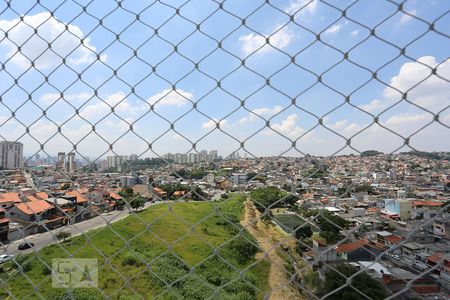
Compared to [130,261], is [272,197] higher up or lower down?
higher up

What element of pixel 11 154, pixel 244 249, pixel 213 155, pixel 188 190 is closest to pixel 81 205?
pixel 11 154

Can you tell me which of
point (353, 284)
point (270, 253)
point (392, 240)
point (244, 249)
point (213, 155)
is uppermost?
point (213, 155)

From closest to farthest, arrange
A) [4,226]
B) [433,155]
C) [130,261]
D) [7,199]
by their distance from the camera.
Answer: [433,155], [7,199], [4,226], [130,261]

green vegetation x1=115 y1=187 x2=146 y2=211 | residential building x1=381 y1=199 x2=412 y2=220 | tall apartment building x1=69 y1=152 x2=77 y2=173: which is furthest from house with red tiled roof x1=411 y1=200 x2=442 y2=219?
tall apartment building x1=69 y1=152 x2=77 y2=173

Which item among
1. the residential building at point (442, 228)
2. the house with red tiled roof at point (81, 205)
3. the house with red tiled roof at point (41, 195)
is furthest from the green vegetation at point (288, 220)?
the house with red tiled roof at point (41, 195)

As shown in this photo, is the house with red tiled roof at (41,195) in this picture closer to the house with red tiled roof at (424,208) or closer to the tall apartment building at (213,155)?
the tall apartment building at (213,155)

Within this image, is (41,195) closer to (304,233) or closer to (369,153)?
(304,233)

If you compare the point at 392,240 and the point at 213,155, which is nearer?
the point at 392,240

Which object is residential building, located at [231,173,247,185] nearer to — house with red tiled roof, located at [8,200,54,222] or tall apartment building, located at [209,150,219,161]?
tall apartment building, located at [209,150,219,161]

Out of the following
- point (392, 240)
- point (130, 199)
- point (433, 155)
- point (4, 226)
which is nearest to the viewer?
point (433, 155)
